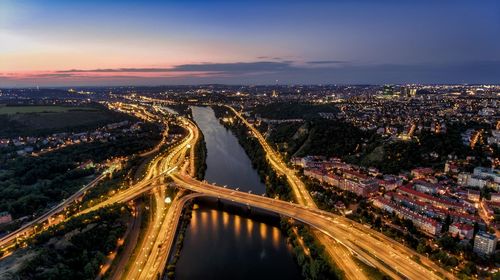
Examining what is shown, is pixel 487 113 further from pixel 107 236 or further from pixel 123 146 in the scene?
pixel 107 236

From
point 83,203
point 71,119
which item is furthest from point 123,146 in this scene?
point 71,119

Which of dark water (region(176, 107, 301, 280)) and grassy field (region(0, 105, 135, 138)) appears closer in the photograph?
dark water (region(176, 107, 301, 280))

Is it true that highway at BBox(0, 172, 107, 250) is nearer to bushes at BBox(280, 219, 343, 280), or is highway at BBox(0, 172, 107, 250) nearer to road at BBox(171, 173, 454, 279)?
road at BBox(171, 173, 454, 279)

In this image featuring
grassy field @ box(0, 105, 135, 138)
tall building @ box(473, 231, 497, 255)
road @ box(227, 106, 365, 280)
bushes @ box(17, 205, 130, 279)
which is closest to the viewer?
bushes @ box(17, 205, 130, 279)

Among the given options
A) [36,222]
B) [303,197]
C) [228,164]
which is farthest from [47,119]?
[303,197]

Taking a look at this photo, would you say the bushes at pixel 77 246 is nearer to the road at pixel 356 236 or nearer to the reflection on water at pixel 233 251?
the reflection on water at pixel 233 251

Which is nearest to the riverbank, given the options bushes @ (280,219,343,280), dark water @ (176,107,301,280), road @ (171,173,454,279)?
bushes @ (280,219,343,280)

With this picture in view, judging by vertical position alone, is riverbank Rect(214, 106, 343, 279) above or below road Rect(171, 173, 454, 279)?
below
